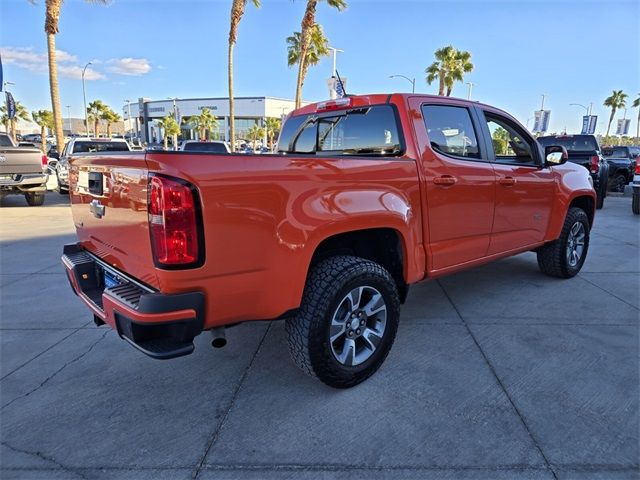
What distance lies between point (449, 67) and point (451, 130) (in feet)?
121

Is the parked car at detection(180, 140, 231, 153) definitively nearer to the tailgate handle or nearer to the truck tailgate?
the truck tailgate

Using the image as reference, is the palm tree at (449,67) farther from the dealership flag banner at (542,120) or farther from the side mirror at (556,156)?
the side mirror at (556,156)

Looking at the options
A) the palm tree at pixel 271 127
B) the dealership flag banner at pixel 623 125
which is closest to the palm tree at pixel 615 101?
the dealership flag banner at pixel 623 125

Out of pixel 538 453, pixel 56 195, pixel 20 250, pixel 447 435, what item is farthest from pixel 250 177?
pixel 56 195

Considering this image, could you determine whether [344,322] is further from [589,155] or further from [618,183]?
[618,183]

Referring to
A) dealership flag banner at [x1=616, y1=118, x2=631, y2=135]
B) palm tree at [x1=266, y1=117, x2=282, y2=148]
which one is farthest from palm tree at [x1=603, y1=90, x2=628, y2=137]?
palm tree at [x1=266, y1=117, x2=282, y2=148]

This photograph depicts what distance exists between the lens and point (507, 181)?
394 centimetres

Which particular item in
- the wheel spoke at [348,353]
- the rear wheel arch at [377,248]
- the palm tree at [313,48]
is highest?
the palm tree at [313,48]

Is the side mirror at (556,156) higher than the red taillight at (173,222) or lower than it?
higher

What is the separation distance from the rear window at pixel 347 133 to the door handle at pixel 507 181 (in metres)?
1.23

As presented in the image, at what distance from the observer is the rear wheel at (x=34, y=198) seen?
1148cm

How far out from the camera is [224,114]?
86375mm

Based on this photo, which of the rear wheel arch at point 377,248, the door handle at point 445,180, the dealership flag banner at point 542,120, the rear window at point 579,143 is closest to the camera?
the rear wheel arch at point 377,248

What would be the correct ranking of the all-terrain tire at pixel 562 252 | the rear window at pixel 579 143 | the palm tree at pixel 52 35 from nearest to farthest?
the all-terrain tire at pixel 562 252, the rear window at pixel 579 143, the palm tree at pixel 52 35
